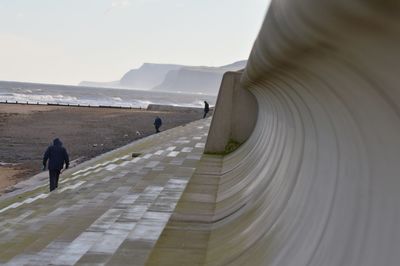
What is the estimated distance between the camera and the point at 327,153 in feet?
10.9

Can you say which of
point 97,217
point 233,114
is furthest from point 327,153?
point 233,114

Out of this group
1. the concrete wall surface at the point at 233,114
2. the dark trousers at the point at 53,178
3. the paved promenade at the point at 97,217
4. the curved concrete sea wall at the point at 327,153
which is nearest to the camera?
the curved concrete sea wall at the point at 327,153

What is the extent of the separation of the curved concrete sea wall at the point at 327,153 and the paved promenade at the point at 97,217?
0.49m

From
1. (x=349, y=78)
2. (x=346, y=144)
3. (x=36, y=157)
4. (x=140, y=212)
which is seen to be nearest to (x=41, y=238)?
(x=140, y=212)

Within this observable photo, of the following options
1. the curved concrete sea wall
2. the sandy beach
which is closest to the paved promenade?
the curved concrete sea wall

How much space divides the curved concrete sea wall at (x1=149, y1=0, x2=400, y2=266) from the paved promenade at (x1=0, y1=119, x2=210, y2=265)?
494 mm

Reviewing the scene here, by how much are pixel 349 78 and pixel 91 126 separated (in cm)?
3456

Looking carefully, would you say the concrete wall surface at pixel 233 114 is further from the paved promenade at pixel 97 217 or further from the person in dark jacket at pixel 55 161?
the person in dark jacket at pixel 55 161

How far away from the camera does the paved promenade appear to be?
5113mm

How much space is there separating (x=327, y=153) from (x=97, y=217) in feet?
13.4

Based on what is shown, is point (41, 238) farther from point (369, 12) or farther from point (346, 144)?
point (369, 12)

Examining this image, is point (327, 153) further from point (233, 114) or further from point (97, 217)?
point (233, 114)

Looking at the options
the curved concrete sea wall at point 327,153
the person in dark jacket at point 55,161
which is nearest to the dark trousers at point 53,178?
the person in dark jacket at point 55,161

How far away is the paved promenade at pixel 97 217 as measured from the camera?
5113 millimetres
